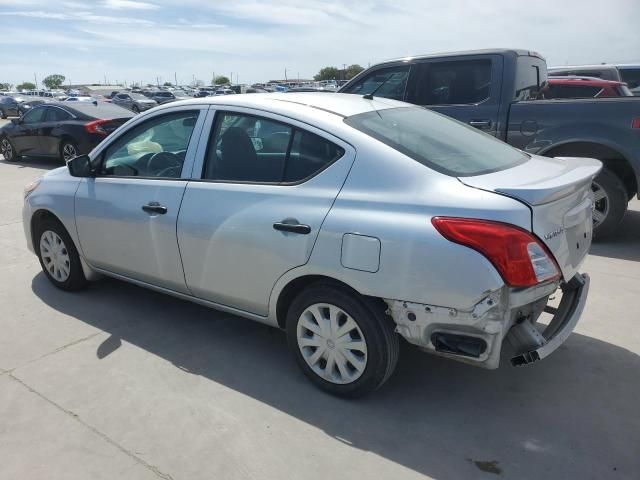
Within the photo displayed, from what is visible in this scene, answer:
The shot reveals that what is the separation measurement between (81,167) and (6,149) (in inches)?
418

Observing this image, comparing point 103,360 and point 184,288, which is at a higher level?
point 184,288

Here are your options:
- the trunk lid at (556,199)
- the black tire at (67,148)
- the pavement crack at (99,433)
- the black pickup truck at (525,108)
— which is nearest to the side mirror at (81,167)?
the pavement crack at (99,433)

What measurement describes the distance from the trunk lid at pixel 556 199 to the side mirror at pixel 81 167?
2.85 metres

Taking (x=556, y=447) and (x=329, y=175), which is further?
(x=329, y=175)

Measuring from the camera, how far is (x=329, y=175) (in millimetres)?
2867

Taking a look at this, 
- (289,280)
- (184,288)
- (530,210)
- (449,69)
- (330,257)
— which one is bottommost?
(184,288)

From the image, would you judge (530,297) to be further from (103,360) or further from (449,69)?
(449,69)

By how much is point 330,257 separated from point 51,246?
2891mm

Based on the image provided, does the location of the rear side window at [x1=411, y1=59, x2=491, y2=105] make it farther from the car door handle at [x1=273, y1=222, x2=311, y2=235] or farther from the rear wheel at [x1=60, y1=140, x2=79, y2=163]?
the rear wheel at [x1=60, y1=140, x2=79, y2=163]

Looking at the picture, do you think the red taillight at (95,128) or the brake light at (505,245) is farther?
the red taillight at (95,128)

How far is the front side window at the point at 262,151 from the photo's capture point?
9.74ft

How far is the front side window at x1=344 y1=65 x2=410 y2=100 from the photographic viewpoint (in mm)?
6684

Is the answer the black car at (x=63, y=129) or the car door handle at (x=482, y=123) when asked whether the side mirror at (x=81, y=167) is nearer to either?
the car door handle at (x=482, y=123)

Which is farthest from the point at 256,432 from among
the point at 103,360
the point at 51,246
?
the point at 51,246
